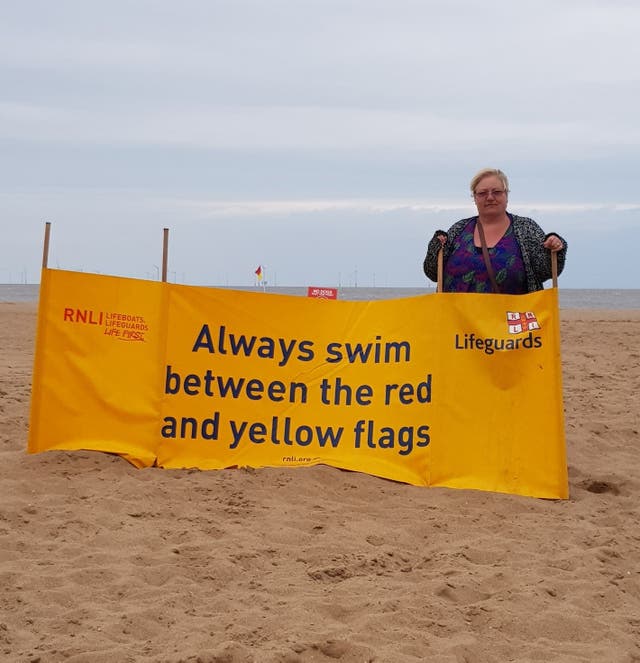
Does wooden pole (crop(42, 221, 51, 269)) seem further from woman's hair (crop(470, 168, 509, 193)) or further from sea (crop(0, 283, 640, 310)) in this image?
sea (crop(0, 283, 640, 310))

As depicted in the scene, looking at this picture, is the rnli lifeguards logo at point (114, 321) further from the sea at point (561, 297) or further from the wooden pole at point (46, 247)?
the sea at point (561, 297)

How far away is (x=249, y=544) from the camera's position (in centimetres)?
468

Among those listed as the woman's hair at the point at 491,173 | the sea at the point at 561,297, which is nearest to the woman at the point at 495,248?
the woman's hair at the point at 491,173

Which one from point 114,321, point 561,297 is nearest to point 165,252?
point 114,321

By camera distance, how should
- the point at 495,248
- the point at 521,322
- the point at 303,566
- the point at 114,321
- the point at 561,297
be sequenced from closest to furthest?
the point at 303,566, the point at 521,322, the point at 495,248, the point at 114,321, the point at 561,297

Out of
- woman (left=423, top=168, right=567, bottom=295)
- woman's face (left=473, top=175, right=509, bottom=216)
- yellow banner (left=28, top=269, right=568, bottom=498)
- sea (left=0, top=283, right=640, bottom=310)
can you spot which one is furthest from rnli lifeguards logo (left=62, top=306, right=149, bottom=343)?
sea (left=0, top=283, right=640, bottom=310)

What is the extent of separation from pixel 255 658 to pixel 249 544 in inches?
51.5

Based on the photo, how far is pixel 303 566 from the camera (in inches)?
175

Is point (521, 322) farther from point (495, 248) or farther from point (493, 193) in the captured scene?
point (493, 193)

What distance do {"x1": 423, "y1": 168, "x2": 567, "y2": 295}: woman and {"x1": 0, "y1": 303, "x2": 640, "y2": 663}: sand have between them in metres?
1.34

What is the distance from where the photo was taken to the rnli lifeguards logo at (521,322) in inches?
228

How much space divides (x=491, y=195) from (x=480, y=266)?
459mm

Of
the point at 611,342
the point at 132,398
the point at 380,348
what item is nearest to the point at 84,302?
the point at 132,398

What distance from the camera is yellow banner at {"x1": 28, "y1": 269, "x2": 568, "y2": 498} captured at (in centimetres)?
588
